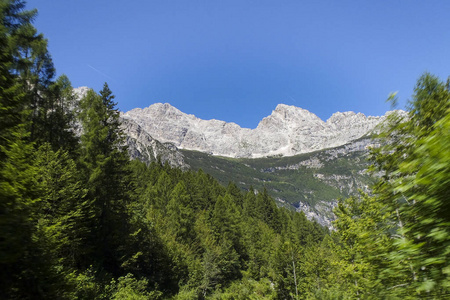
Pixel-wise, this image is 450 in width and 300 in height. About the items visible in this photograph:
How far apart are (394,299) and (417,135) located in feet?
8.70

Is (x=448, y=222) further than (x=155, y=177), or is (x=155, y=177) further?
(x=155, y=177)

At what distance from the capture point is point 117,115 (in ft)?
90.7

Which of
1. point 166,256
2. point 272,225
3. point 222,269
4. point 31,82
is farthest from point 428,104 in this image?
point 272,225

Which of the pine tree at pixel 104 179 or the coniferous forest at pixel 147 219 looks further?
the pine tree at pixel 104 179

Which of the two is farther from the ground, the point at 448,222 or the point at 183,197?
the point at 183,197

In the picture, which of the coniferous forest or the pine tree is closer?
the coniferous forest

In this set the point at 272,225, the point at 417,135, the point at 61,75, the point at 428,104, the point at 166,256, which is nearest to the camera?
the point at 417,135

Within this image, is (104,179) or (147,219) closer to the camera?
(104,179)

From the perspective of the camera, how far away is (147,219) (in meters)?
31.9

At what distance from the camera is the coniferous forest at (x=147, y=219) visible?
3.26 metres

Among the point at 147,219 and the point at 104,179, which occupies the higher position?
the point at 104,179

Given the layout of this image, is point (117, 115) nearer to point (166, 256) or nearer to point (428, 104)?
point (166, 256)

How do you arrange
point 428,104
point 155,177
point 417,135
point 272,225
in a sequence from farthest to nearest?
point 272,225 → point 155,177 → point 428,104 → point 417,135

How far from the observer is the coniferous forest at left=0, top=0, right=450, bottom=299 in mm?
3256
